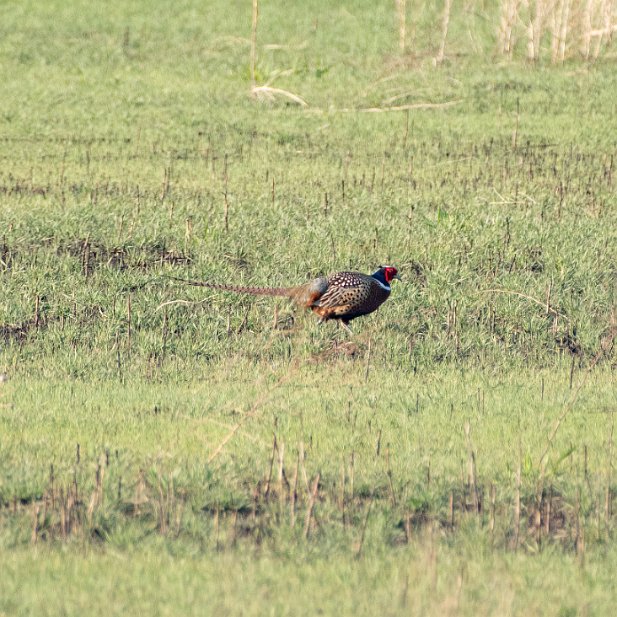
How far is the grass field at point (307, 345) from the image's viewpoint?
5.24 metres

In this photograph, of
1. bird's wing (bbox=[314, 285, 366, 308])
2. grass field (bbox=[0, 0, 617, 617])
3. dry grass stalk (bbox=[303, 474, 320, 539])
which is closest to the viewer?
grass field (bbox=[0, 0, 617, 617])

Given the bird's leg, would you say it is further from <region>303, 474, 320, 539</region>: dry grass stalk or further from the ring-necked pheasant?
<region>303, 474, 320, 539</region>: dry grass stalk

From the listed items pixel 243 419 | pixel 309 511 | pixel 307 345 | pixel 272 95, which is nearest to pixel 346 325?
pixel 307 345

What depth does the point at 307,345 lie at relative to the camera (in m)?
8.65

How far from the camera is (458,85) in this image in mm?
17344

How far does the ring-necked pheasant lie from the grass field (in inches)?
7.6

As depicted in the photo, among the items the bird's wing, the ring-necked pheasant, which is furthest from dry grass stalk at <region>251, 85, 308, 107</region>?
the bird's wing

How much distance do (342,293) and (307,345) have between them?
18.1 inches

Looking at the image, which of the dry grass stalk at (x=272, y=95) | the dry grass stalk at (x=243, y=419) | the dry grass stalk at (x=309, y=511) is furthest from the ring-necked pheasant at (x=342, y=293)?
the dry grass stalk at (x=272, y=95)

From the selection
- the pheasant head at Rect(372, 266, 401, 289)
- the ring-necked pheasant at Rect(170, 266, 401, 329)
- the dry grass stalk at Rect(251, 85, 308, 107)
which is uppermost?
the dry grass stalk at Rect(251, 85, 308, 107)

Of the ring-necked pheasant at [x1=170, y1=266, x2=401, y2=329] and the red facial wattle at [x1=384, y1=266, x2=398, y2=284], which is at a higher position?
the red facial wattle at [x1=384, y1=266, x2=398, y2=284]

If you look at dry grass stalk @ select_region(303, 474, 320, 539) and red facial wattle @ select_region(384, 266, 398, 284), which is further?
red facial wattle @ select_region(384, 266, 398, 284)

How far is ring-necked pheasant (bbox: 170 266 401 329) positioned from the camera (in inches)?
331

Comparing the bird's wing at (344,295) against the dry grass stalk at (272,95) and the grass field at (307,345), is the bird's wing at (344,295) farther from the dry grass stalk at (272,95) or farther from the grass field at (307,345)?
the dry grass stalk at (272,95)
